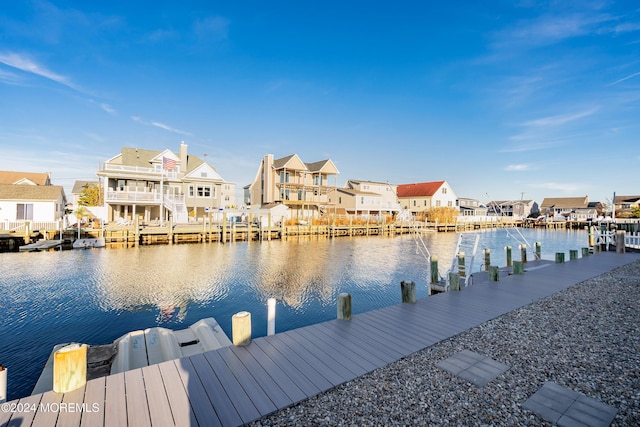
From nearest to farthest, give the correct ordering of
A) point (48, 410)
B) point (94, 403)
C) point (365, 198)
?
1. point (48, 410)
2. point (94, 403)
3. point (365, 198)

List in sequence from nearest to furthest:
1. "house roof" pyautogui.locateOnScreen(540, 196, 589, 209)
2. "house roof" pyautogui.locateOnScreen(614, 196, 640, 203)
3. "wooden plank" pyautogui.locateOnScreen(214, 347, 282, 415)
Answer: "wooden plank" pyautogui.locateOnScreen(214, 347, 282, 415) < "house roof" pyautogui.locateOnScreen(614, 196, 640, 203) < "house roof" pyautogui.locateOnScreen(540, 196, 589, 209)

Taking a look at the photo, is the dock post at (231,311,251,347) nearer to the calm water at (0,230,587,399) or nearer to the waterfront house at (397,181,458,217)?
the calm water at (0,230,587,399)

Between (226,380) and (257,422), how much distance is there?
1.03m

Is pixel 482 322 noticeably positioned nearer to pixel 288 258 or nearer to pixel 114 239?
pixel 288 258

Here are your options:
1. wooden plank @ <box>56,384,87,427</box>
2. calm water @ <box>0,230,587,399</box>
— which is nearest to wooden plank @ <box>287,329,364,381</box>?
wooden plank @ <box>56,384,87,427</box>

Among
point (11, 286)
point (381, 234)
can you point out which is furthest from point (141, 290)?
point (381, 234)

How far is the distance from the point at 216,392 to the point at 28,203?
39010 mm

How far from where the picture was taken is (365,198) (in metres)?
52.8

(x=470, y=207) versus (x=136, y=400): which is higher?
(x=470, y=207)

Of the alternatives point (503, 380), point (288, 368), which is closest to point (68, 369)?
point (288, 368)

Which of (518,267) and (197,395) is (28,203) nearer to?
(197,395)

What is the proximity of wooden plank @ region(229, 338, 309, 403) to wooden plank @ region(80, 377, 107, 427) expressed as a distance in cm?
191

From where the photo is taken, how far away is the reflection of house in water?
12.3m

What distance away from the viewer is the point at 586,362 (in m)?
5.16
